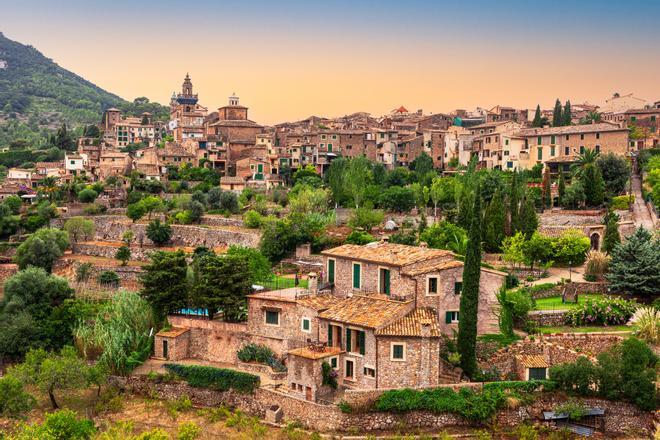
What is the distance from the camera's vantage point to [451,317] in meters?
28.7

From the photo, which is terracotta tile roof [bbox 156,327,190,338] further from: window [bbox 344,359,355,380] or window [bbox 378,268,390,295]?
window [bbox 378,268,390,295]

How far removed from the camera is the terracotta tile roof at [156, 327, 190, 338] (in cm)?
3089

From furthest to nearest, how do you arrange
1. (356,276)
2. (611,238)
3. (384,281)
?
1. (611,238)
2. (356,276)
3. (384,281)

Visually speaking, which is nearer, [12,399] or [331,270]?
[12,399]

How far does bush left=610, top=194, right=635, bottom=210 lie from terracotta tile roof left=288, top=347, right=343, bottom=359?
2560 centimetres

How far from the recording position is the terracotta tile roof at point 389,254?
28.8 meters

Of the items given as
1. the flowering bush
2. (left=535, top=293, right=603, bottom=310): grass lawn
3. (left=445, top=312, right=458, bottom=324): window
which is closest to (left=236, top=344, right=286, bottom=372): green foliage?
(left=445, top=312, right=458, bottom=324): window

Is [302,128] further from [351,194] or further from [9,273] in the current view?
[9,273]

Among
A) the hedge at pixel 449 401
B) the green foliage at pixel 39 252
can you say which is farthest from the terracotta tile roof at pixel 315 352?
the green foliage at pixel 39 252

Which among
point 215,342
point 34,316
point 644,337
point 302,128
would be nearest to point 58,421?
point 215,342

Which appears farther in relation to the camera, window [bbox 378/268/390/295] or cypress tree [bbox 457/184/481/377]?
window [bbox 378/268/390/295]

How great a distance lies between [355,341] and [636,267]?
13.7 m

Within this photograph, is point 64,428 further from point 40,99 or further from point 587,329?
point 40,99

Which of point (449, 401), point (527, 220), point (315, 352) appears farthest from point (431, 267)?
point (527, 220)
